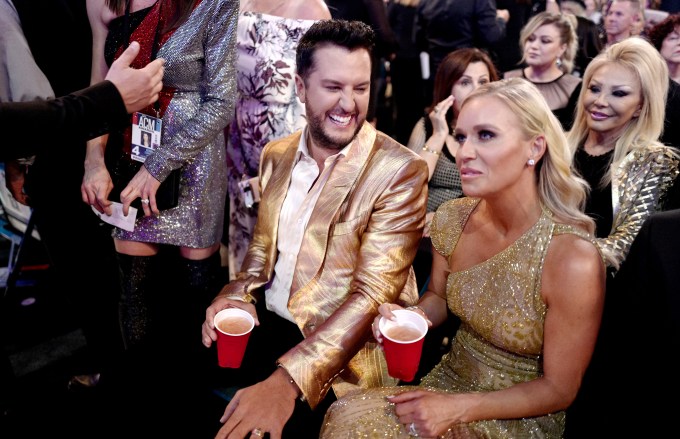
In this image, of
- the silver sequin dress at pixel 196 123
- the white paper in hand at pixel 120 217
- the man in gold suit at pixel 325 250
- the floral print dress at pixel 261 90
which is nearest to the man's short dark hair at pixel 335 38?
the man in gold suit at pixel 325 250

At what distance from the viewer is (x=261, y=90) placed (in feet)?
9.15

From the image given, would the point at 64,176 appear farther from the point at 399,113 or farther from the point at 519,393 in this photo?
the point at 399,113

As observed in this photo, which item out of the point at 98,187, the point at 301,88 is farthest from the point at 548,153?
the point at 98,187

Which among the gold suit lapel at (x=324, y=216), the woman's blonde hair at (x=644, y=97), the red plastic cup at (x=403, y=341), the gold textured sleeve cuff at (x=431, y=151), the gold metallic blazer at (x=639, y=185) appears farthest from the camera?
the gold textured sleeve cuff at (x=431, y=151)

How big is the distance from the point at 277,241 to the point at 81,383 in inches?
54.0

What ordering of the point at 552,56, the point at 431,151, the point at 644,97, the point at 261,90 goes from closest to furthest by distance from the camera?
the point at 644,97
the point at 261,90
the point at 431,151
the point at 552,56

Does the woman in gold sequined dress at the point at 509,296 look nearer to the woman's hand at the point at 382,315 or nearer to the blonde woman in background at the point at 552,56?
the woman's hand at the point at 382,315

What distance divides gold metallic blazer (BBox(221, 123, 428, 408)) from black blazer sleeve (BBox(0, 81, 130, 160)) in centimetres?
71

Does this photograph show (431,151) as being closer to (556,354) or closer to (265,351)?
(265,351)

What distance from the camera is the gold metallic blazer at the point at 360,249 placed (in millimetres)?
1820

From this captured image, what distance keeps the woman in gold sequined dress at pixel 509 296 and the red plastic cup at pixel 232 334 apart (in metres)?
0.32

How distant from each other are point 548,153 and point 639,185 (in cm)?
89

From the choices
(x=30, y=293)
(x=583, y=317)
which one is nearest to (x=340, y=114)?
(x=583, y=317)

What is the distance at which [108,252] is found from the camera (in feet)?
9.28
